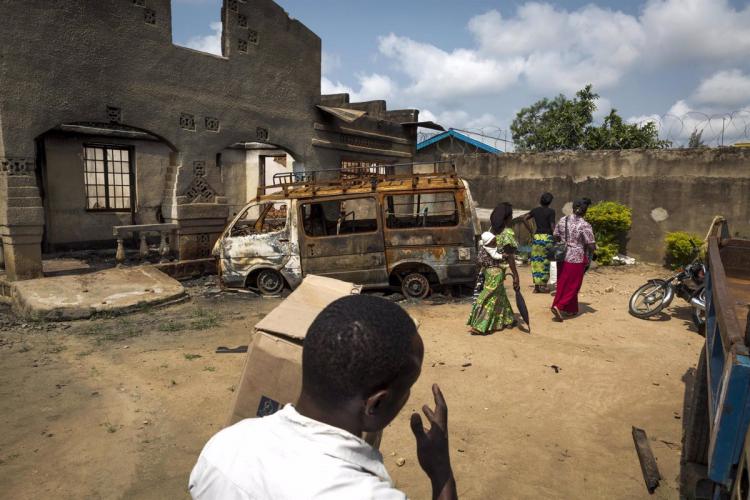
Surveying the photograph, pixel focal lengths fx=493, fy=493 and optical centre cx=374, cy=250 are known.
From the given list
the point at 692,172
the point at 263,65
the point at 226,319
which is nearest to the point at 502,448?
the point at 226,319

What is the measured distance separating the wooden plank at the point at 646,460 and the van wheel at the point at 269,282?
5.65 m

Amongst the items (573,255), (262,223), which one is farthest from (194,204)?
(573,255)

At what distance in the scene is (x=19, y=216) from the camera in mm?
6875

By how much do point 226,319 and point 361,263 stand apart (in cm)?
217

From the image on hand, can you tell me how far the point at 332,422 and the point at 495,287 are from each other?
5167mm

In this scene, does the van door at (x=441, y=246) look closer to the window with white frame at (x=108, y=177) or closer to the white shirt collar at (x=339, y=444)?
the white shirt collar at (x=339, y=444)

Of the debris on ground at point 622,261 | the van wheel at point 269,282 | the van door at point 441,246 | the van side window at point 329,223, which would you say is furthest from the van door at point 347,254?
the debris on ground at point 622,261

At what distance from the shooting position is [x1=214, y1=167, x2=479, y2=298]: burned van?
24.6 ft

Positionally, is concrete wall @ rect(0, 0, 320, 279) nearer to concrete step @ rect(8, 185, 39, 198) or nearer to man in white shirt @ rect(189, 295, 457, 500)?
concrete step @ rect(8, 185, 39, 198)

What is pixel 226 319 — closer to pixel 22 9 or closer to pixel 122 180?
pixel 22 9

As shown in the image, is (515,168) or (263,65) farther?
(515,168)

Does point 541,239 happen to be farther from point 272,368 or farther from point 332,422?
point 332,422

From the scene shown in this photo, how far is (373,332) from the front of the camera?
102 cm

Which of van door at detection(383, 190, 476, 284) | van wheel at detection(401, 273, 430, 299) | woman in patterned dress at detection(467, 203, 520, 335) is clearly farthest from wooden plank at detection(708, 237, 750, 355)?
van wheel at detection(401, 273, 430, 299)
